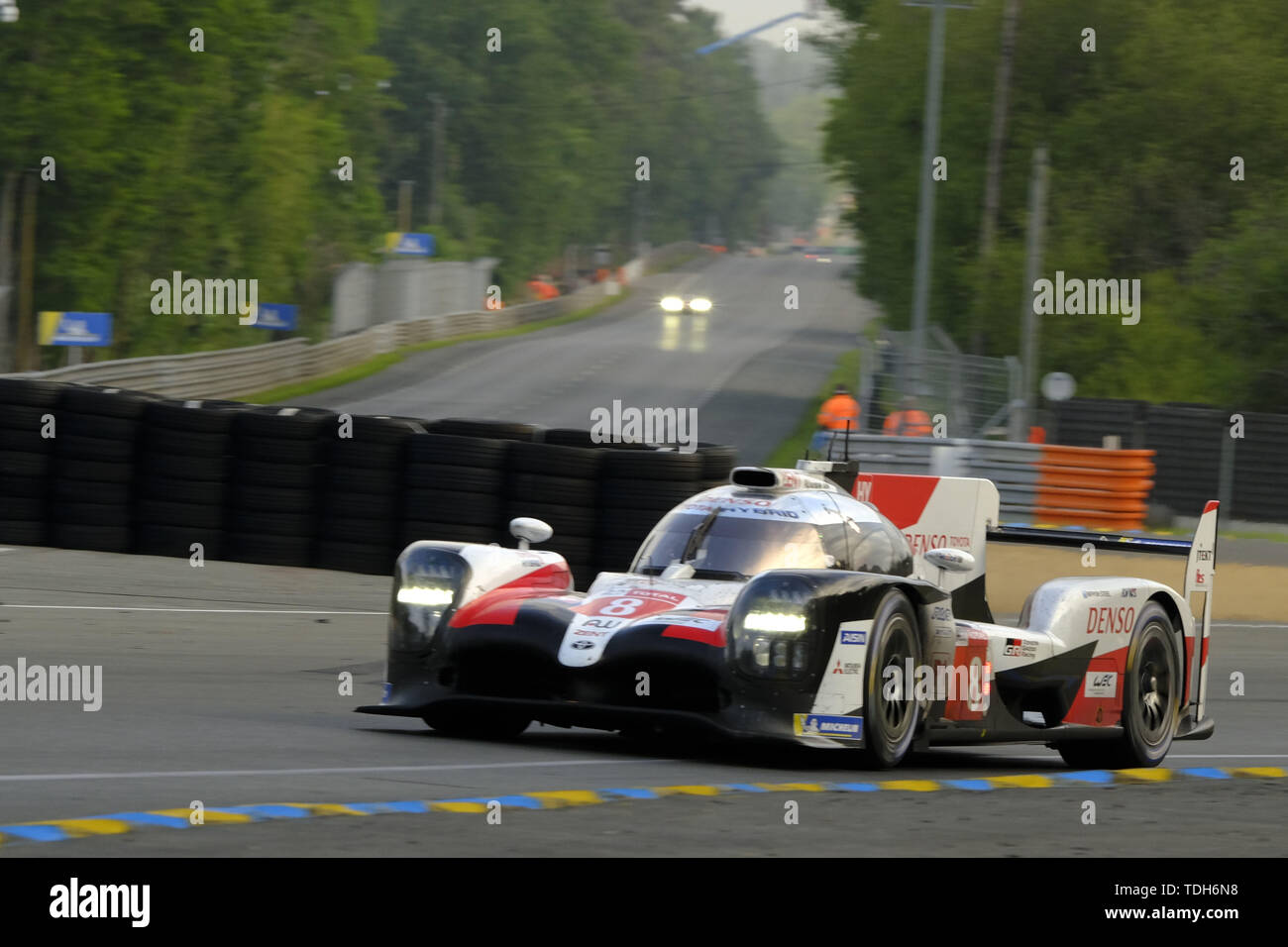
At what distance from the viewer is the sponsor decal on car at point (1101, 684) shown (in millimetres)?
10539

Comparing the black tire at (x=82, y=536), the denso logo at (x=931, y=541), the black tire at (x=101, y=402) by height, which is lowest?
the black tire at (x=82, y=536)

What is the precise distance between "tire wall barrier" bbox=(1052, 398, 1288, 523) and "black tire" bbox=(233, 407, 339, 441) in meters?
18.0

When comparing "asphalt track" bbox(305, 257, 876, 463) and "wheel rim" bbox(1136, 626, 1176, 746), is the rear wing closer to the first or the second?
"wheel rim" bbox(1136, 626, 1176, 746)

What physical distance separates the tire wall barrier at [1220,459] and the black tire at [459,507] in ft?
56.8

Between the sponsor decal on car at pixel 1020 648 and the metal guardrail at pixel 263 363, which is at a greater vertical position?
the metal guardrail at pixel 263 363

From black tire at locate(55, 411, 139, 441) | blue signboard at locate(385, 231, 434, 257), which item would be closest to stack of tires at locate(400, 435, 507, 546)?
black tire at locate(55, 411, 139, 441)

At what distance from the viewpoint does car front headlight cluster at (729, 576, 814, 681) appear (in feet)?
28.7

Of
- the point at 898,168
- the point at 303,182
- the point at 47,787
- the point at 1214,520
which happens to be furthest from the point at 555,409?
the point at 47,787

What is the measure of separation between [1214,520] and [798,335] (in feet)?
216

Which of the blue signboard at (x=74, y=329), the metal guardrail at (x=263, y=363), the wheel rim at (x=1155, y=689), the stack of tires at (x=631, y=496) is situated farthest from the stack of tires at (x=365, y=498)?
the blue signboard at (x=74, y=329)

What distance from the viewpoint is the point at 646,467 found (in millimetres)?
17688

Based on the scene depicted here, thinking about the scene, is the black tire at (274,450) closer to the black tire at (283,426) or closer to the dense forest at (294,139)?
the black tire at (283,426)

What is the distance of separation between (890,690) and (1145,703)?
251 centimetres
